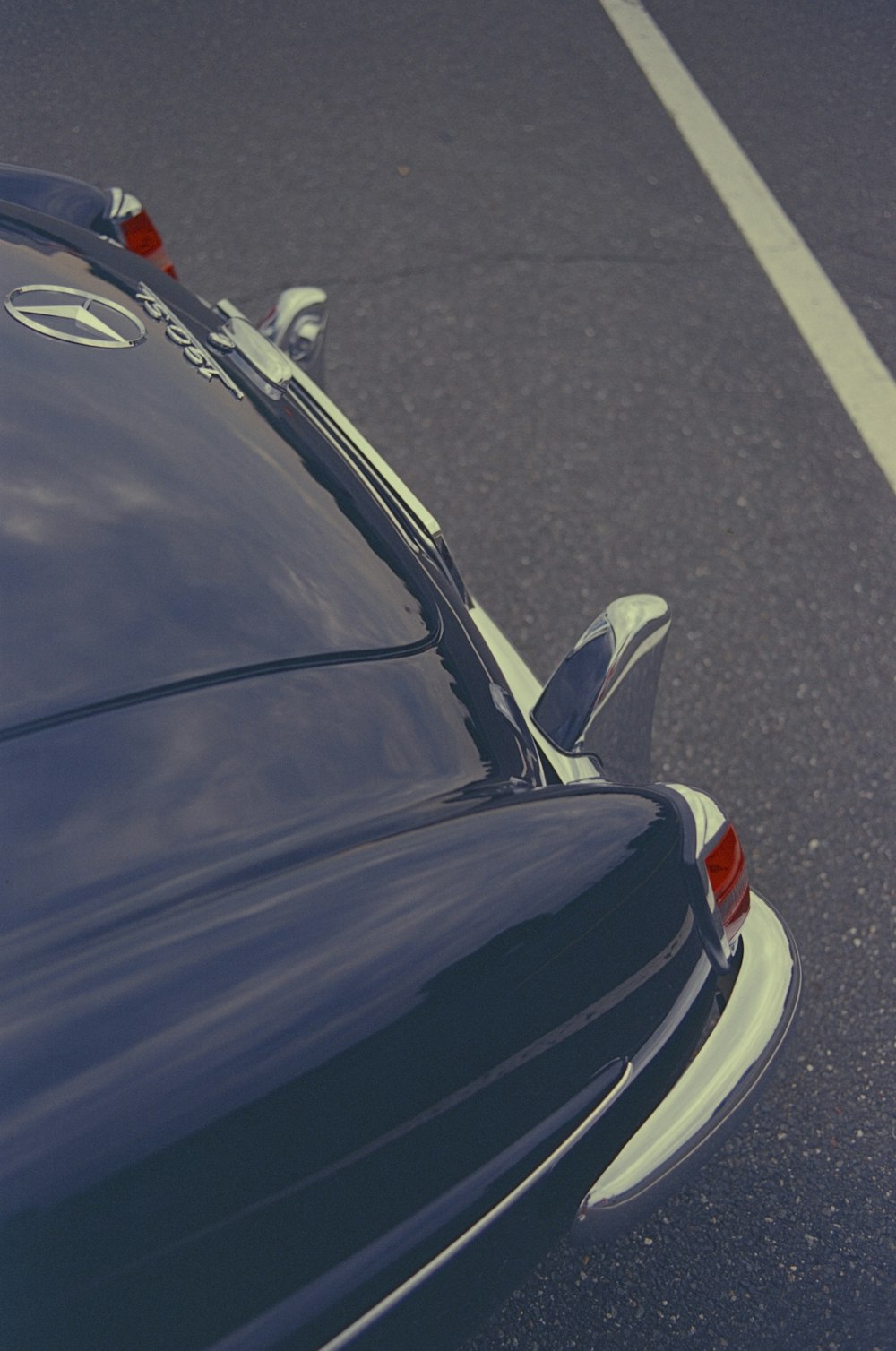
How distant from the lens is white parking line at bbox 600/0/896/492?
323 cm

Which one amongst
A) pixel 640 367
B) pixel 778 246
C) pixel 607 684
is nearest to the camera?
pixel 607 684

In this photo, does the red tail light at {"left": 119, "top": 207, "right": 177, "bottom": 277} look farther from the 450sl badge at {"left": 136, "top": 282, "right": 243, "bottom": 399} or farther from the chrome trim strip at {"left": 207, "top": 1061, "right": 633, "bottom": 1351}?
the chrome trim strip at {"left": 207, "top": 1061, "right": 633, "bottom": 1351}

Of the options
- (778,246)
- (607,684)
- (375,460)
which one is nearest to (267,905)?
(607,684)

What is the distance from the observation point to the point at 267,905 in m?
1.26

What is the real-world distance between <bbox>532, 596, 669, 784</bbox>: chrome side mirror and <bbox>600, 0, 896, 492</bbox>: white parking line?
5.30 feet

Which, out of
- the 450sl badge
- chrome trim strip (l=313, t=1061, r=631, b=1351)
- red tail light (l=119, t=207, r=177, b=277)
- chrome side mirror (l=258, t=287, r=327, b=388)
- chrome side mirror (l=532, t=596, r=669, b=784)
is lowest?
chrome trim strip (l=313, t=1061, r=631, b=1351)

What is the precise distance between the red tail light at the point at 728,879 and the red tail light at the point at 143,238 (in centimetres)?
154

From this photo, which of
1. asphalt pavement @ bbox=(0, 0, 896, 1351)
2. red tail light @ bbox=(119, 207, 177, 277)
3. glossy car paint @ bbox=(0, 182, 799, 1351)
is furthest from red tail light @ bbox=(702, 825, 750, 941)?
red tail light @ bbox=(119, 207, 177, 277)

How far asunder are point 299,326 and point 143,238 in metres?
0.41

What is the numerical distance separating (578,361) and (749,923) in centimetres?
201

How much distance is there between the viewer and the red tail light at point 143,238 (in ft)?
7.30

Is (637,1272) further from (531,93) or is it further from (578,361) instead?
(531,93)

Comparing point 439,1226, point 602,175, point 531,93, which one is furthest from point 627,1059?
point 531,93

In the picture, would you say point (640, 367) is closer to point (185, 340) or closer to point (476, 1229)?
point (185, 340)
